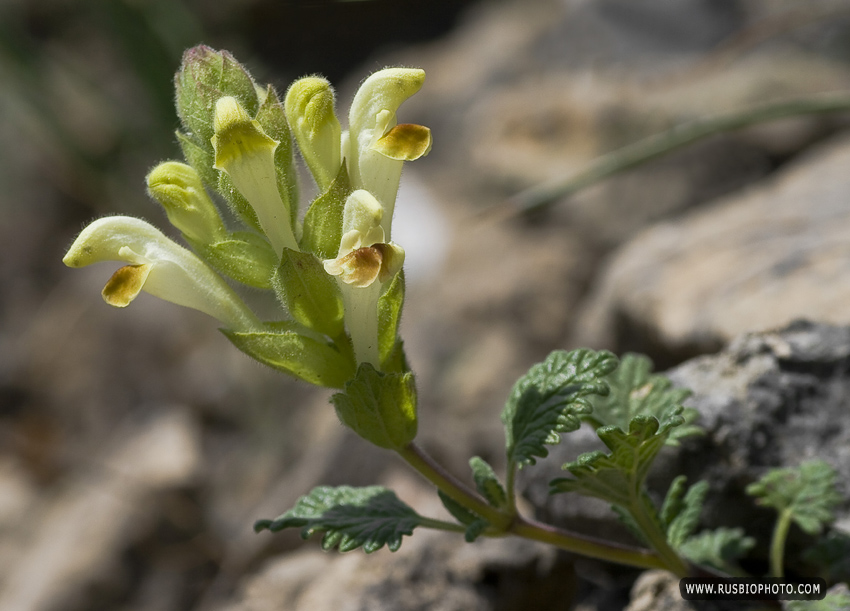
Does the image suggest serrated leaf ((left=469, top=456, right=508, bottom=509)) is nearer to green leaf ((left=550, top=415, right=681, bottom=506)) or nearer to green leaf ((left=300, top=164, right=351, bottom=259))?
green leaf ((left=550, top=415, right=681, bottom=506))

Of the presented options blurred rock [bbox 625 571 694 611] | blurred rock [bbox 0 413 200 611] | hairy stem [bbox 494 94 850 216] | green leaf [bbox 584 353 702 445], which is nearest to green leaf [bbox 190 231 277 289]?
green leaf [bbox 584 353 702 445]

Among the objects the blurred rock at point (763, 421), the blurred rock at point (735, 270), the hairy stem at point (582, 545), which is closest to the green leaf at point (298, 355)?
the hairy stem at point (582, 545)

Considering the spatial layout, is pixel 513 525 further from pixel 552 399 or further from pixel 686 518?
pixel 686 518

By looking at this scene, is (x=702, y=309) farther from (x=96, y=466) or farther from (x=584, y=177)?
(x=96, y=466)

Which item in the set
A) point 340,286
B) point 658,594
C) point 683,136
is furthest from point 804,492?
point 683,136

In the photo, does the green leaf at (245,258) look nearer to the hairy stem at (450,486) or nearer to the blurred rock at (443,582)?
the hairy stem at (450,486)

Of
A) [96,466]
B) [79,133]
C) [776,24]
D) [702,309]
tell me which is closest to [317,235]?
[702,309]
